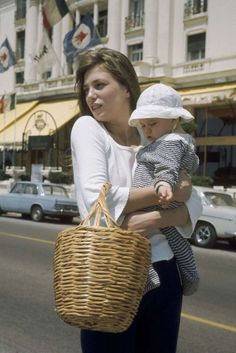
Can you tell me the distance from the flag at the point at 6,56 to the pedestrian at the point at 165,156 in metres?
31.5

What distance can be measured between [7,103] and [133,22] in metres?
8.63

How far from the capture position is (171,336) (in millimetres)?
2223

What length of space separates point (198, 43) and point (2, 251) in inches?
806

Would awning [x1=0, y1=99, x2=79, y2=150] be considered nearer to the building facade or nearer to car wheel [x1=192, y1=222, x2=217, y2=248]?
the building facade

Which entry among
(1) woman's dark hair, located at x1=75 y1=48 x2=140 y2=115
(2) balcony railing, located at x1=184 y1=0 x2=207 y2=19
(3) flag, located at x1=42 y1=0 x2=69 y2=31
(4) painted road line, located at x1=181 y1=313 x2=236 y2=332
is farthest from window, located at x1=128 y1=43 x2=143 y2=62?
(1) woman's dark hair, located at x1=75 y1=48 x2=140 y2=115

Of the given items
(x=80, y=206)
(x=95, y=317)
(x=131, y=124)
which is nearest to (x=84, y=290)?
(x=95, y=317)

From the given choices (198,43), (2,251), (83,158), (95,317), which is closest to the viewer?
(95,317)

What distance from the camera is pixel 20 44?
41.4 m

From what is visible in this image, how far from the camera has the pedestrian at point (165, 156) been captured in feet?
7.02

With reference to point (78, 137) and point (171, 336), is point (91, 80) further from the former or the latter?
point (171, 336)

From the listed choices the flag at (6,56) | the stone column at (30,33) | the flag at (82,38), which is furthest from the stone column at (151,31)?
the stone column at (30,33)

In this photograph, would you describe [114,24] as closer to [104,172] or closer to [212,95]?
[212,95]

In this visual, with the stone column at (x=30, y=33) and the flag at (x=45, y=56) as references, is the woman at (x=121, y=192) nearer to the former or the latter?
the flag at (x=45, y=56)

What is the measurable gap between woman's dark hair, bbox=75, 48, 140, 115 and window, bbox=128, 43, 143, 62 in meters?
29.6
